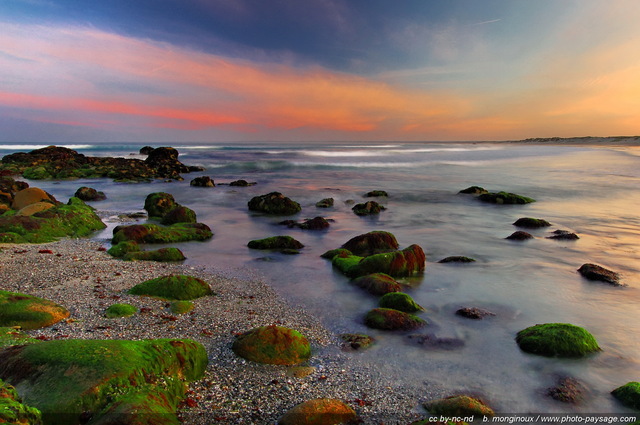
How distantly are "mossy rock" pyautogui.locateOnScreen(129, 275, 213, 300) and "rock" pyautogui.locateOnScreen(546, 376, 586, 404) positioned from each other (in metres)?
5.83

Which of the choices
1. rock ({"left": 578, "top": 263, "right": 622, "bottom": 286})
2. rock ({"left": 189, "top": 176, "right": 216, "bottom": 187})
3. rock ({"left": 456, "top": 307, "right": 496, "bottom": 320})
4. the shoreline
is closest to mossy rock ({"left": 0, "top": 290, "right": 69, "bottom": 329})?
the shoreline

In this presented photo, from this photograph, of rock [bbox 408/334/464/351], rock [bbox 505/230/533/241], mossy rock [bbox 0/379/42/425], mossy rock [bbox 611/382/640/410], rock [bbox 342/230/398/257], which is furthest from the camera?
rock [bbox 505/230/533/241]

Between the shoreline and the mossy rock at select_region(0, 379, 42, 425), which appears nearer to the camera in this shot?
the mossy rock at select_region(0, 379, 42, 425)

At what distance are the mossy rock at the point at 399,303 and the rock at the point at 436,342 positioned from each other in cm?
87

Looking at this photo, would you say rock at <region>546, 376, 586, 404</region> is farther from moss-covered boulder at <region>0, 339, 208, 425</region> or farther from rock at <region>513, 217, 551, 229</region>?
rock at <region>513, 217, 551, 229</region>

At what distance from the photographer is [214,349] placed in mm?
5246

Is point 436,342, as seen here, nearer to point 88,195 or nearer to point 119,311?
point 119,311

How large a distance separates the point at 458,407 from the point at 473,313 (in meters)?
3.04

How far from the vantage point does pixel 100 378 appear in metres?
3.51

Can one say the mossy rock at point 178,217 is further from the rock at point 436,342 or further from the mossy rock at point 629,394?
the mossy rock at point 629,394

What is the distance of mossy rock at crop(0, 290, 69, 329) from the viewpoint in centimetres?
530

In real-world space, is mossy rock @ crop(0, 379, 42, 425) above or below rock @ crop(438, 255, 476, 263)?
above

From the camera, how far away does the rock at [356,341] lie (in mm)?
5633

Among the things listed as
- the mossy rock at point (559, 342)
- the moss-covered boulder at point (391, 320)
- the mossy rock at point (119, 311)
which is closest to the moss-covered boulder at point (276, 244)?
the moss-covered boulder at point (391, 320)
